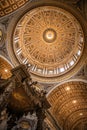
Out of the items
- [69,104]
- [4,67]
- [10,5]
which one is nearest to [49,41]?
[4,67]

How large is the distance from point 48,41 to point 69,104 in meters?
6.80

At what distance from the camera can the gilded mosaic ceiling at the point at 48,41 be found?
20.4 metres

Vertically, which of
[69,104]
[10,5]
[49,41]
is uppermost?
[49,41]

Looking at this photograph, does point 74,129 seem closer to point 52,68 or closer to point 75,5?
point 52,68

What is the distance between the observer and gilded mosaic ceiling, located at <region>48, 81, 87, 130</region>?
20.4 m

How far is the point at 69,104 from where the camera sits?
21.9m

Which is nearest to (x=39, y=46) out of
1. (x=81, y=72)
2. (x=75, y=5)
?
(x=81, y=72)

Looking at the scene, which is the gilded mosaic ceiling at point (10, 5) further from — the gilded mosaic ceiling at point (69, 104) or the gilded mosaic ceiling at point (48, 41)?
the gilded mosaic ceiling at point (69, 104)

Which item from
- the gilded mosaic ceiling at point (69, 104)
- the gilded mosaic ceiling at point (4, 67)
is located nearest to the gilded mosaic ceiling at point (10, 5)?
the gilded mosaic ceiling at point (4, 67)

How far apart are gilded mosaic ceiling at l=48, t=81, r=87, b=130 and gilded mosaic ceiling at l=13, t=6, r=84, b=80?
1.71 meters

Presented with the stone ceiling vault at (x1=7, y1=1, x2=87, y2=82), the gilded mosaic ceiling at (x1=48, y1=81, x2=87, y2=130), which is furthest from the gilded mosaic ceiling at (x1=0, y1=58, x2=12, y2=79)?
the gilded mosaic ceiling at (x1=48, y1=81, x2=87, y2=130)

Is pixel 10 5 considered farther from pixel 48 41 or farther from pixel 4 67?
pixel 48 41

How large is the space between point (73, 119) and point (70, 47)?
7.64 m

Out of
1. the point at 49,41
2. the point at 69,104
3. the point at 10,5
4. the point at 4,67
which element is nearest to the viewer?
the point at 10,5
